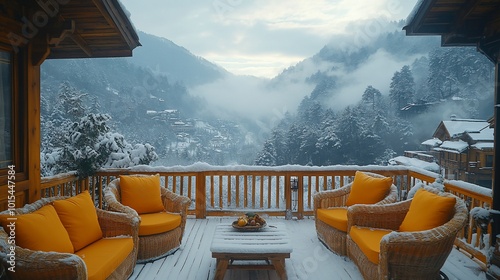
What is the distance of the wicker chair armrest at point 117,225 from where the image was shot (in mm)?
3109

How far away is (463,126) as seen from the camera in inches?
426

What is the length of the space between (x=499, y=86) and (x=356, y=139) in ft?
45.7

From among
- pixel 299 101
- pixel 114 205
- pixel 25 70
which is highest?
pixel 299 101

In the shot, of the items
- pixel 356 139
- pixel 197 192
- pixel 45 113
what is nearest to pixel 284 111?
pixel 356 139

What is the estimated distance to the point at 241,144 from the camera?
20.2 meters

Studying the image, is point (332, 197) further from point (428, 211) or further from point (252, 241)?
point (252, 241)

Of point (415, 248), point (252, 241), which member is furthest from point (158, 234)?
point (415, 248)

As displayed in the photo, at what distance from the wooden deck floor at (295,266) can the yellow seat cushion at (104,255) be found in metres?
0.44

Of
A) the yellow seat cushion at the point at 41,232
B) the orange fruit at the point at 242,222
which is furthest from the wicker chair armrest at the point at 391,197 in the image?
the yellow seat cushion at the point at 41,232

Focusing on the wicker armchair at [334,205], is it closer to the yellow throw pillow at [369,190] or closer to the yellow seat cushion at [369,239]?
the yellow throw pillow at [369,190]

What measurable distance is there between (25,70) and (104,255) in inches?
81.9

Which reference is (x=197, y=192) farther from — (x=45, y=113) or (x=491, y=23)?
(x=45, y=113)

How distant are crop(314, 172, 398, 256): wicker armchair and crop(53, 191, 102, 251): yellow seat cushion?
246 centimetres

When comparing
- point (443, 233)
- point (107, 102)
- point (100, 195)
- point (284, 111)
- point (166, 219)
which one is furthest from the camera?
point (284, 111)
